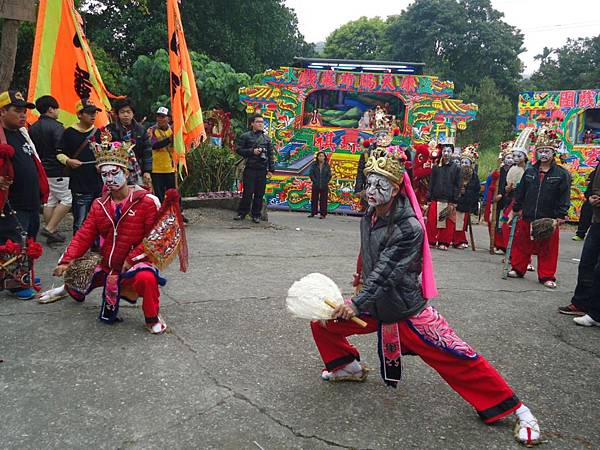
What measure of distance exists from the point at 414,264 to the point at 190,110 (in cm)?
506

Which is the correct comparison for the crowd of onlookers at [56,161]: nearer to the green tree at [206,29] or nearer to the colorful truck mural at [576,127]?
the colorful truck mural at [576,127]

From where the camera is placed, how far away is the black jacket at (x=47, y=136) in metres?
6.74

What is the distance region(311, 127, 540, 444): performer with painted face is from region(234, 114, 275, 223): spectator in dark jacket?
695cm

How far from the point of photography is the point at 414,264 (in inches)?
126

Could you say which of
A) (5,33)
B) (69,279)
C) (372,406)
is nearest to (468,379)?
(372,406)

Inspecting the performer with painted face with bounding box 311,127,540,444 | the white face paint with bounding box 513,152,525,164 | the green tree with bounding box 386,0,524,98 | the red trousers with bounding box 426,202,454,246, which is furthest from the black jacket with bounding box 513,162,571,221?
the green tree with bounding box 386,0,524,98

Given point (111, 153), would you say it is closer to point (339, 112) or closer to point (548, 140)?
point (548, 140)

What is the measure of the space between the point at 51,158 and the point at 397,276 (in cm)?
553

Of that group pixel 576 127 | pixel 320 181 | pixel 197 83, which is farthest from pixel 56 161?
pixel 576 127

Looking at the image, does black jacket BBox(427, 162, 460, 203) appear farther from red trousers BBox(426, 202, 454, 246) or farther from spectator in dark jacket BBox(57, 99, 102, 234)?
spectator in dark jacket BBox(57, 99, 102, 234)

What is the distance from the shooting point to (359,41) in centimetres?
5353

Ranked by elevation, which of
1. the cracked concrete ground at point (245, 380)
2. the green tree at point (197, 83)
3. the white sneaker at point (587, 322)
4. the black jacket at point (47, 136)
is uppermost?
the green tree at point (197, 83)

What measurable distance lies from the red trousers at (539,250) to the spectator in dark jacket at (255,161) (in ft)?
15.7

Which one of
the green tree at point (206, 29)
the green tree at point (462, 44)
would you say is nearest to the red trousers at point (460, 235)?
the green tree at point (206, 29)
